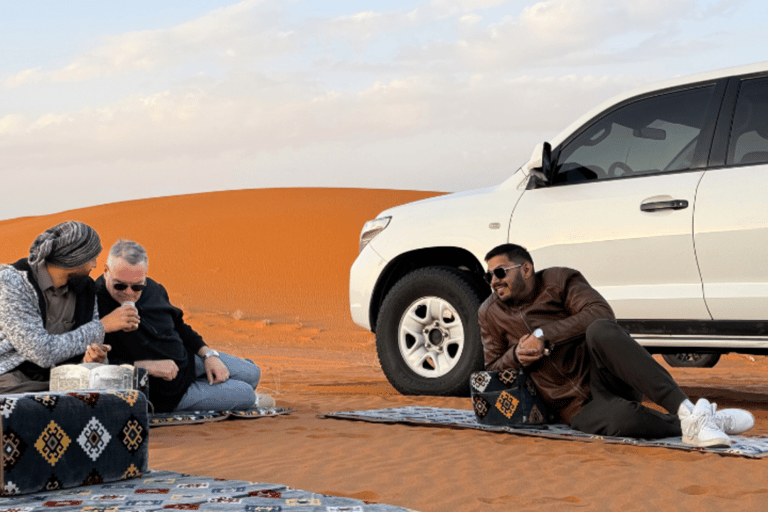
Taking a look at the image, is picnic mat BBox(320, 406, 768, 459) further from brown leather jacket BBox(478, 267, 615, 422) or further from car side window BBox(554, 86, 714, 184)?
car side window BBox(554, 86, 714, 184)

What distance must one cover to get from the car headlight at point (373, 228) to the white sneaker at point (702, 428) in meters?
3.69

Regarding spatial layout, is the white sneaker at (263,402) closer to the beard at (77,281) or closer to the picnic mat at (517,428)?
the picnic mat at (517,428)

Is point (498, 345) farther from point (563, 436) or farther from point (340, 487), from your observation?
point (340, 487)

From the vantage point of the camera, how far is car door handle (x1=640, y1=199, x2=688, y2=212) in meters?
6.80

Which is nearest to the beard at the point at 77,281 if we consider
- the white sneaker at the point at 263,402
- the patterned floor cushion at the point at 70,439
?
the patterned floor cushion at the point at 70,439

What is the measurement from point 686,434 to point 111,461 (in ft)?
9.75

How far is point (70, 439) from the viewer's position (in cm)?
443

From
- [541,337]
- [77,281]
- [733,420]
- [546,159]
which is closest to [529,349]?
[541,337]

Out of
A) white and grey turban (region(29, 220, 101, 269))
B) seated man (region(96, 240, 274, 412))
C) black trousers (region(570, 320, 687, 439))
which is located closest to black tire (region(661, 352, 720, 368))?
black trousers (region(570, 320, 687, 439))

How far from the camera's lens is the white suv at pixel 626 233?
666 cm

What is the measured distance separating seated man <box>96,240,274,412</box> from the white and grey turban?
0.44 meters

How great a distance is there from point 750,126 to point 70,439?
4821mm

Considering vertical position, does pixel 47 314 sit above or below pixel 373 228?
below

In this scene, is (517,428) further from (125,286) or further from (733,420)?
(125,286)
